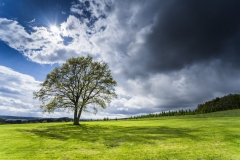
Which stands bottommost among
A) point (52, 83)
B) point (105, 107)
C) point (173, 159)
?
point (173, 159)

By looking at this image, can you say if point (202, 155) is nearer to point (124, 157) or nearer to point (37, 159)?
point (124, 157)

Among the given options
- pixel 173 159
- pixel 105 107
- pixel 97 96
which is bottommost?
pixel 173 159

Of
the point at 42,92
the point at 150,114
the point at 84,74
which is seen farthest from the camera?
the point at 150,114

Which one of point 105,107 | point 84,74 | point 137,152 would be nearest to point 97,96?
point 105,107

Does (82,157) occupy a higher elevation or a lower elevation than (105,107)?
lower

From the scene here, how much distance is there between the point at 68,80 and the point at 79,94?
4.52m

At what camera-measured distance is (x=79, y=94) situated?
144 ft

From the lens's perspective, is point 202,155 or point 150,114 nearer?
point 202,155

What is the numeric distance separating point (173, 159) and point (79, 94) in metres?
35.3

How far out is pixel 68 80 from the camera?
4275 centimetres

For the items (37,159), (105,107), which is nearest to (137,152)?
(37,159)

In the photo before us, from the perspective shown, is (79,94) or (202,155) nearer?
(202,155)

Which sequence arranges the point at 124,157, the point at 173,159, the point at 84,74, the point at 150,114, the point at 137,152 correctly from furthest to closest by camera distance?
the point at 150,114, the point at 84,74, the point at 137,152, the point at 124,157, the point at 173,159

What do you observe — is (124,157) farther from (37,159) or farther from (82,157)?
(37,159)
